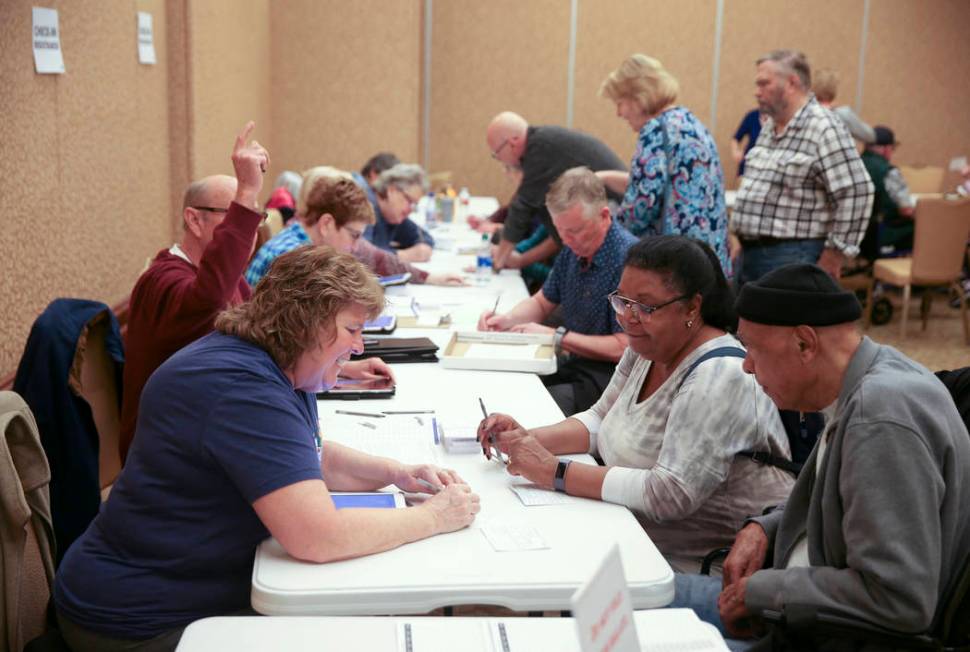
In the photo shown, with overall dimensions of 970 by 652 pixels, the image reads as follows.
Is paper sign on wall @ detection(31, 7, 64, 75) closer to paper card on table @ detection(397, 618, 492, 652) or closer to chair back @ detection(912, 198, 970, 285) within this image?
paper card on table @ detection(397, 618, 492, 652)

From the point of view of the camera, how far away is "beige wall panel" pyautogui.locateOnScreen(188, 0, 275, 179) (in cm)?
559

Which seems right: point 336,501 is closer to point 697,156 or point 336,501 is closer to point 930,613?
point 930,613

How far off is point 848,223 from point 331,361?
306 cm

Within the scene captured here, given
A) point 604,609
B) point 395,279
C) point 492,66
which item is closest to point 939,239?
point 395,279

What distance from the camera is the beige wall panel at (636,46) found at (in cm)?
913

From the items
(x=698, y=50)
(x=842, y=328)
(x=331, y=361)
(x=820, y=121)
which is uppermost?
(x=698, y=50)

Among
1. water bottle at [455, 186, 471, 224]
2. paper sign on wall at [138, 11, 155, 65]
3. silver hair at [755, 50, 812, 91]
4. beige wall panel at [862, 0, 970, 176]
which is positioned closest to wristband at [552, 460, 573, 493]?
silver hair at [755, 50, 812, 91]

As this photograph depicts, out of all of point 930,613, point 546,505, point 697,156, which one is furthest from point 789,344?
point 697,156

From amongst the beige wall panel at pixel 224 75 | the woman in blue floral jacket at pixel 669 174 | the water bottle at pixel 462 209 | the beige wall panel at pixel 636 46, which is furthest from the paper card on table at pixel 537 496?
the beige wall panel at pixel 636 46

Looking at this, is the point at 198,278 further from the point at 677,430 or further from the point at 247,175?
the point at 677,430

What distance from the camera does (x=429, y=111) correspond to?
30.9 ft

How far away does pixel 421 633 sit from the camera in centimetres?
150

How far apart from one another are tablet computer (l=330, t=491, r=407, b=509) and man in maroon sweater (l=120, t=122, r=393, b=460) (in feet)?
2.76

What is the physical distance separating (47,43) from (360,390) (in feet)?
6.12
